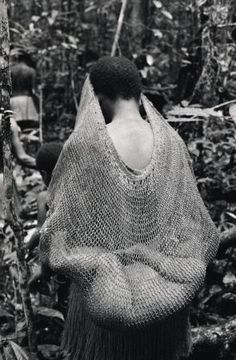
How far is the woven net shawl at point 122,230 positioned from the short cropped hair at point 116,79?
7 cm

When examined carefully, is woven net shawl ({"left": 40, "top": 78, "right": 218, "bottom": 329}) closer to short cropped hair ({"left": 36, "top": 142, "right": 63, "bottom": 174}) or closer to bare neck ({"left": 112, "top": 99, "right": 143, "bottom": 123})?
bare neck ({"left": 112, "top": 99, "right": 143, "bottom": 123})

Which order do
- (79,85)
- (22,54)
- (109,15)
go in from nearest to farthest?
1. (22,54)
2. (79,85)
3. (109,15)

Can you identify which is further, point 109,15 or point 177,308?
point 109,15

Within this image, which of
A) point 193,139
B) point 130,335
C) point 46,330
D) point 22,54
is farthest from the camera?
point 22,54

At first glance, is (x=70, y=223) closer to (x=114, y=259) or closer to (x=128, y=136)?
(x=114, y=259)

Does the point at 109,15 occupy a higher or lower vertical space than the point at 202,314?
higher

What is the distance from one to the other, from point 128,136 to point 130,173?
163 millimetres

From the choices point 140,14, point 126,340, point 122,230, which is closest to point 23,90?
point 140,14

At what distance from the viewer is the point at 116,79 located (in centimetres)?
200

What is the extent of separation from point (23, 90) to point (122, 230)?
13.1ft

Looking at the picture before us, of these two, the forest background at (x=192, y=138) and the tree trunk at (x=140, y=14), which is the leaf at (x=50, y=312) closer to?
the forest background at (x=192, y=138)

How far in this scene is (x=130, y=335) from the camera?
73.2 inches

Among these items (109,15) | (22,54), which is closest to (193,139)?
(22,54)

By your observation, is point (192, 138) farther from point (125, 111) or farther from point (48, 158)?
point (125, 111)
